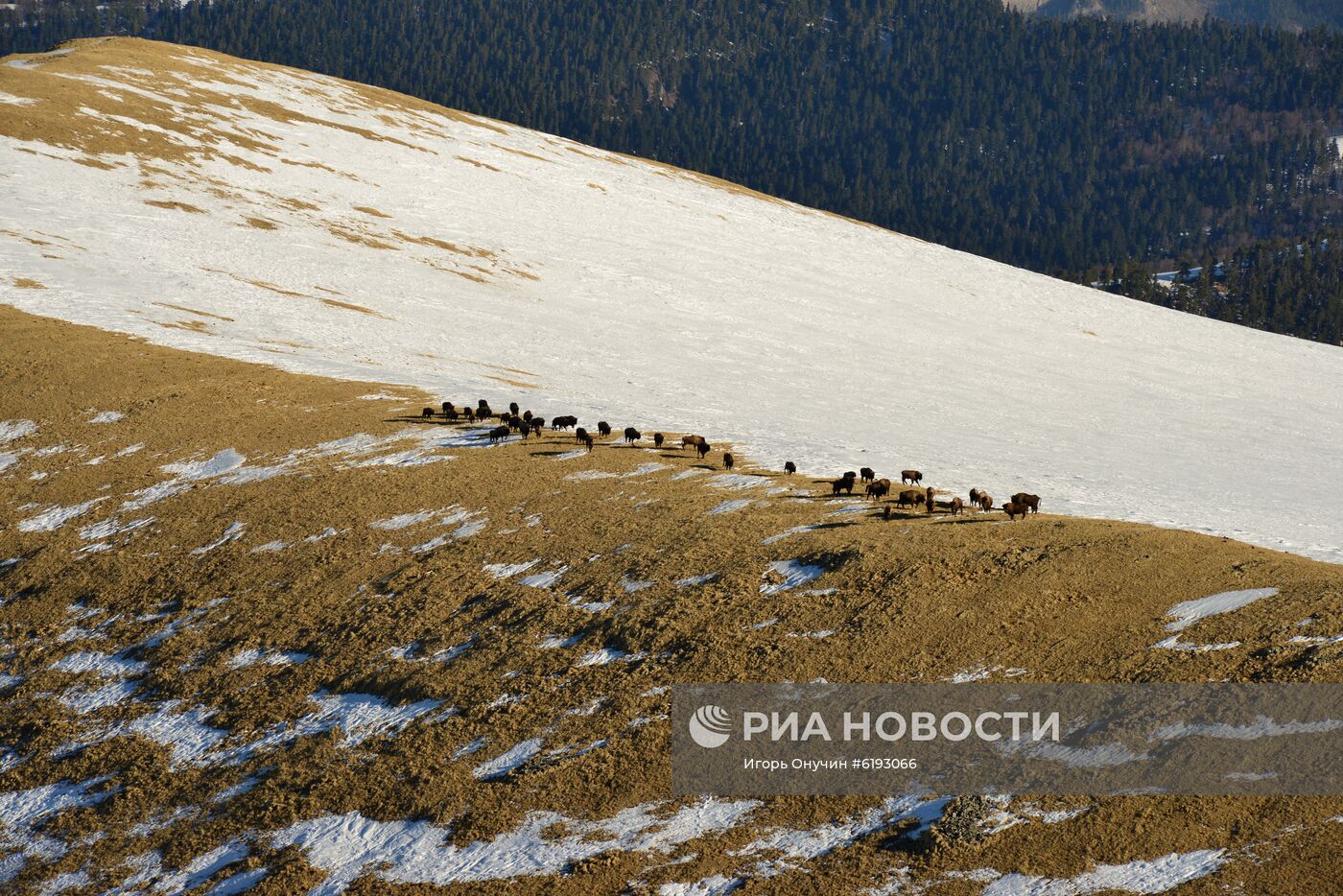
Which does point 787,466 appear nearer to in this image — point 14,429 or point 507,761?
point 507,761

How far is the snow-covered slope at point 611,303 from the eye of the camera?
47.5m

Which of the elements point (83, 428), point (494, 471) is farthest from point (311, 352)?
point (494, 471)

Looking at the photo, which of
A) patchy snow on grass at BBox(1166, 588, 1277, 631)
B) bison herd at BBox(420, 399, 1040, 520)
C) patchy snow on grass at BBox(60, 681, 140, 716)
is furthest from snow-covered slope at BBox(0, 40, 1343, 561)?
patchy snow on grass at BBox(60, 681, 140, 716)

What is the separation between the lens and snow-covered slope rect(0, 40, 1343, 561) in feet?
156

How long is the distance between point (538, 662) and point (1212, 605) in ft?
42.9

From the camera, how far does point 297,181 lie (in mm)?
87625

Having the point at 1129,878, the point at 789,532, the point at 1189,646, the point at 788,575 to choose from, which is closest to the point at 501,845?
the point at 788,575

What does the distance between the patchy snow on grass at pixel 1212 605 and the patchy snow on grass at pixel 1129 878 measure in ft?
18.8

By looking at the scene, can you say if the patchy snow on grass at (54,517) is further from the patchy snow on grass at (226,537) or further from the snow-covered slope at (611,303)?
the snow-covered slope at (611,303)

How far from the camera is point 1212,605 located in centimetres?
2047

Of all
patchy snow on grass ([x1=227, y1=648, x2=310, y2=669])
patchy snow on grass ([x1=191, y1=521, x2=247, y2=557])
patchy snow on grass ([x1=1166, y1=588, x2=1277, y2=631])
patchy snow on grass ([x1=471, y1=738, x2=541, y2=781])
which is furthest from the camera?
patchy snow on grass ([x1=191, y1=521, x2=247, y2=557])

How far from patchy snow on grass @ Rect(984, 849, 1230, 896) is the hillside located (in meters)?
0.04

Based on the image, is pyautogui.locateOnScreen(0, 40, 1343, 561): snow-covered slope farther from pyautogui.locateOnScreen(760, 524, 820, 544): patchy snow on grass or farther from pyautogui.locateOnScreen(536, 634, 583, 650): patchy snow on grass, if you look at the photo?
pyautogui.locateOnScreen(536, 634, 583, 650): patchy snow on grass

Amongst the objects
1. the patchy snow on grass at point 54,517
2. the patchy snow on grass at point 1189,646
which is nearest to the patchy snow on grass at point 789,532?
the patchy snow on grass at point 1189,646
